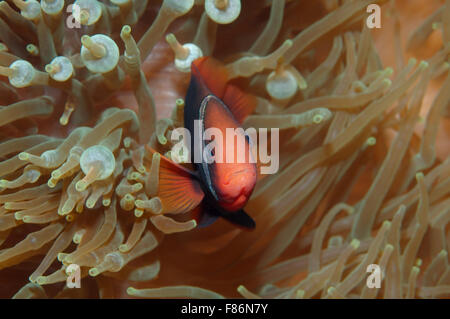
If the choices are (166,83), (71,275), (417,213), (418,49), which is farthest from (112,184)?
(418,49)

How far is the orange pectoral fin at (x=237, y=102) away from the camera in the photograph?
1080 millimetres

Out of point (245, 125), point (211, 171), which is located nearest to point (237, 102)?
point (245, 125)

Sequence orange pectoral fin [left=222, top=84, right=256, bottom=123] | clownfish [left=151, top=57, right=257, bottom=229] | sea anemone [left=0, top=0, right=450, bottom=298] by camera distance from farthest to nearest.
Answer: orange pectoral fin [left=222, top=84, right=256, bottom=123] < sea anemone [left=0, top=0, right=450, bottom=298] < clownfish [left=151, top=57, right=257, bottom=229]

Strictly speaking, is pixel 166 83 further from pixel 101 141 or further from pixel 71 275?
pixel 71 275

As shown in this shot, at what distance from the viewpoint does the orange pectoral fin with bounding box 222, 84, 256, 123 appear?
1.08 metres

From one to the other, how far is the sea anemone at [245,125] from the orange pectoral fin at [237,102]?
0.13 ft

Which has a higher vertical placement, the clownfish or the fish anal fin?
the fish anal fin

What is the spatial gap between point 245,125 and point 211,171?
11.5 inches

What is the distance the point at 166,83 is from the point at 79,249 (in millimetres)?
472

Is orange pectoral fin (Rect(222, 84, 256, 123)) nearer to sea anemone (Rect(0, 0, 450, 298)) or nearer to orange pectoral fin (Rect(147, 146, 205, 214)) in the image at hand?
sea anemone (Rect(0, 0, 450, 298))

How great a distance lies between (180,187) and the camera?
935 mm

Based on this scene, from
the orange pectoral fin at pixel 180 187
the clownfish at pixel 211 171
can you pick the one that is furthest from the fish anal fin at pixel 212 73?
the orange pectoral fin at pixel 180 187

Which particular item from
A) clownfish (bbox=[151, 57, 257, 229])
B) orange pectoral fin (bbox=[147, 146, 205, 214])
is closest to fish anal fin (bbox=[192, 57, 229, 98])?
clownfish (bbox=[151, 57, 257, 229])

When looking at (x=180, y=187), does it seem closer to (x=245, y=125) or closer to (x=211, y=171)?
(x=211, y=171)
